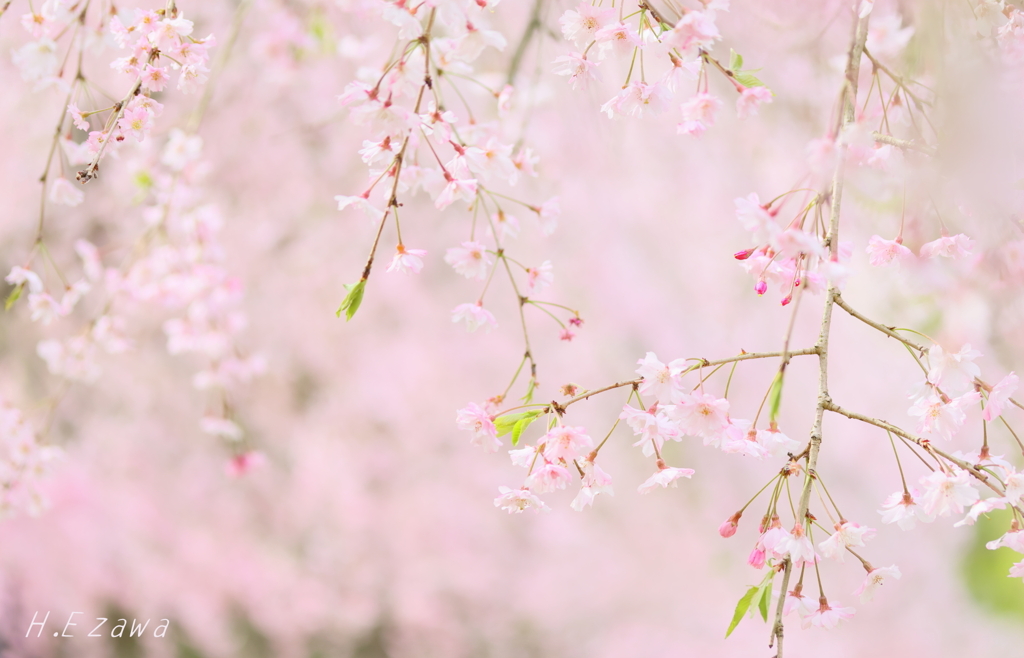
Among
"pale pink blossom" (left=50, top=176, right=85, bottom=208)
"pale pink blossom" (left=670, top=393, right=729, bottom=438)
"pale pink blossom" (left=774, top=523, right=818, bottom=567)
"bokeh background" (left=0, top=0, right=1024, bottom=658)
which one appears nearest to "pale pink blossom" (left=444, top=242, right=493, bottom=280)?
"pale pink blossom" (left=670, top=393, right=729, bottom=438)

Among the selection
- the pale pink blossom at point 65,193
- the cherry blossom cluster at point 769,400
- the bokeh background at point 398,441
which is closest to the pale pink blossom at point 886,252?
the cherry blossom cluster at point 769,400

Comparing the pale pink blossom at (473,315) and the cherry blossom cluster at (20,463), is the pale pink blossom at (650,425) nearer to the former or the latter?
the pale pink blossom at (473,315)

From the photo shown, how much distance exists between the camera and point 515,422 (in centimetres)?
54

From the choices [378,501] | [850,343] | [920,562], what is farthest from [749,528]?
[378,501]

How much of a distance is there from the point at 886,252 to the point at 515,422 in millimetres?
376

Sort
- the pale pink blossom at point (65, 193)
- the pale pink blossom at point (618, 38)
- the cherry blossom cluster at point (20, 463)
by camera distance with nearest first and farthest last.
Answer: the pale pink blossom at point (618, 38), the pale pink blossom at point (65, 193), the cherry blossom cluster at point (20, 463)

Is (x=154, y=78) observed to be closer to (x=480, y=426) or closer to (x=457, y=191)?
(x=457, y=191)

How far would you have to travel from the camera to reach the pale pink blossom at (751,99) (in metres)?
0.50

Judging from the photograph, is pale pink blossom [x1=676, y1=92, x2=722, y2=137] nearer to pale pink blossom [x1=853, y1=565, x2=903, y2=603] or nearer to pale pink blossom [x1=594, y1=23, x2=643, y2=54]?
pale pink blossom [x1=594, y1=23, x2=643, y2=54]

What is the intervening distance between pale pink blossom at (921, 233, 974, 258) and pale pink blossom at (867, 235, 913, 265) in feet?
0.07

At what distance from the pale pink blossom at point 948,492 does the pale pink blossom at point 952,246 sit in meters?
0.20

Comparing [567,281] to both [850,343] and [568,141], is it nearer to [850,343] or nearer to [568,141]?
[568,141]

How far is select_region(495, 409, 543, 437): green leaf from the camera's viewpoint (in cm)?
52

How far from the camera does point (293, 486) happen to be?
1745mm
